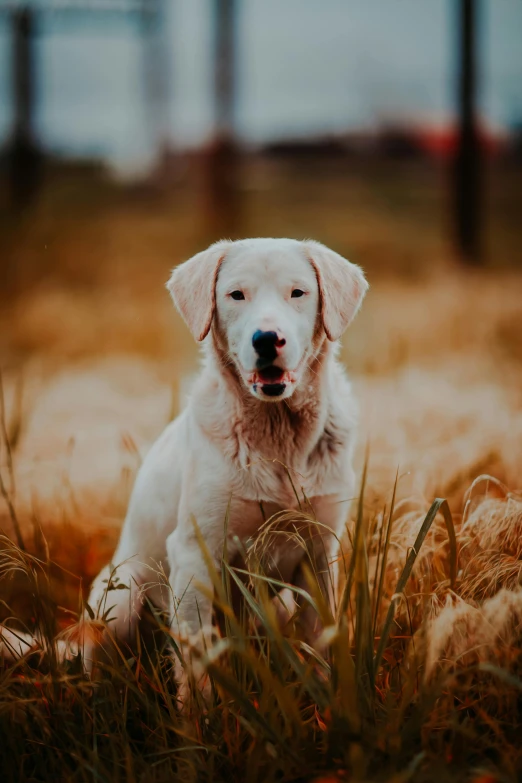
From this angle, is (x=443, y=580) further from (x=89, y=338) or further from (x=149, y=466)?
(x=89, y=338)

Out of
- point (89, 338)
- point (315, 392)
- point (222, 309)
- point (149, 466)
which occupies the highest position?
point (222, 309)

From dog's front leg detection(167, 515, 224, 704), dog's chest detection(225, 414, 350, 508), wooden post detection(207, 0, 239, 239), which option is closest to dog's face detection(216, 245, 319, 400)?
dog's chest detection(225, 414, 350, 508)

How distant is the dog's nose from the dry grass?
2.00 feet

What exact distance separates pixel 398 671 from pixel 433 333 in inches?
212

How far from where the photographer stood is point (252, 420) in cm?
249

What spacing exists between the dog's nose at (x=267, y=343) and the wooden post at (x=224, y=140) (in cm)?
930

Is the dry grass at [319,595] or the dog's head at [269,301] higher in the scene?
the dog's head at [269,301]

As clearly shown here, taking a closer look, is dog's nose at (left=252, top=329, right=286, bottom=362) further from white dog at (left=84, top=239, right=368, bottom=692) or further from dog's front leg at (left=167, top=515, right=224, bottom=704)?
dog's front leg at (left=167, top=515, right=224, bottom=704)

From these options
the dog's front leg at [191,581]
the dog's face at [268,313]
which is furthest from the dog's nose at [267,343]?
the dog's front leg at [191,581]

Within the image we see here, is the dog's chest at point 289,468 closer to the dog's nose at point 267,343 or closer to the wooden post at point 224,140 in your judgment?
the dog's nose at point 267,343

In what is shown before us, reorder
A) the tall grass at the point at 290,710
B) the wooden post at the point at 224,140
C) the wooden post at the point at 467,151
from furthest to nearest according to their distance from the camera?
the wooden post at the point at 224,140
the wooden post at the point at 467,151
the tall grass at the point at 290,710

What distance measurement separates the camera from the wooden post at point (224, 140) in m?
10.6

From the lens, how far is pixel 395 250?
11242 mm

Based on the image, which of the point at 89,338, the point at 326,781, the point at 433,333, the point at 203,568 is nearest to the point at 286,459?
the point at 203,568
